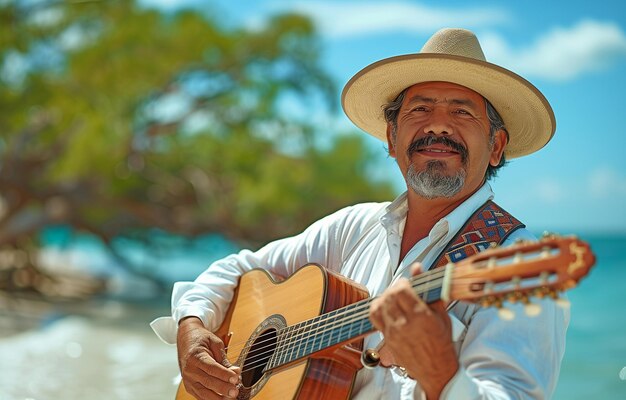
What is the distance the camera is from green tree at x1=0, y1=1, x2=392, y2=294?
10117 mm

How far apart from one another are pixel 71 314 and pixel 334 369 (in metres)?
8.76

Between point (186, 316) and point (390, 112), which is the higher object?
point (390, 112)

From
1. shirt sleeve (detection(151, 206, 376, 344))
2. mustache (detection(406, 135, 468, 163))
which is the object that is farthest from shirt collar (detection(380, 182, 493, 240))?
shirt sleeve (detection(151, 206, 376, 344))

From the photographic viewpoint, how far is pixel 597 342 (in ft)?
38.8

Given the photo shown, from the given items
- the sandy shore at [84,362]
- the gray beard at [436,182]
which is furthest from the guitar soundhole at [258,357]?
the sandy shore at [84,362]

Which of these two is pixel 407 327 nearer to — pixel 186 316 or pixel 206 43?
pixel 186 316

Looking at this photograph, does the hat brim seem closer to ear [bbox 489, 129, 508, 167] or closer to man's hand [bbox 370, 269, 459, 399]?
ear [bbox 489, 129, 508, 167]

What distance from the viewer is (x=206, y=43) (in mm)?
10672

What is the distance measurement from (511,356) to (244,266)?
3.69 ft

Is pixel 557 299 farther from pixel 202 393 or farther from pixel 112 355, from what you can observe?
pixel 112 355

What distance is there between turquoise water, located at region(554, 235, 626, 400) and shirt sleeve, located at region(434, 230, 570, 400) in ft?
3.86

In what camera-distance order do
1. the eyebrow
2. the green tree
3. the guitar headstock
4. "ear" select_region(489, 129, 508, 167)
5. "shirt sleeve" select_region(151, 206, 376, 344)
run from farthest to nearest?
the green tree < "shirt sleeve" select_region(151, 206, 376, 344) < "ear" select_region(489, 129, 508, 167) < the eyebrow < the guitar headstock

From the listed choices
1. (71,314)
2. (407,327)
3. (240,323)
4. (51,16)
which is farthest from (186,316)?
(51,16)

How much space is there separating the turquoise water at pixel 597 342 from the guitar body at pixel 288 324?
119cm
